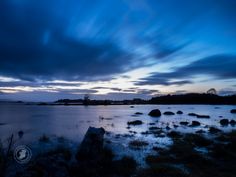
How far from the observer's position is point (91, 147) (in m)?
16.7

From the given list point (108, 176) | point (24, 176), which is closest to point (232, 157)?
point (108, 176)

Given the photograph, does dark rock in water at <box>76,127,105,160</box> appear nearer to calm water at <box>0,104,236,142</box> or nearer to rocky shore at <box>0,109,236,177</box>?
rocky shore at <box>0,109,236,177</box>

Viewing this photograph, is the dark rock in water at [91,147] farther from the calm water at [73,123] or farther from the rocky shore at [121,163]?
the calm water at [73,123]

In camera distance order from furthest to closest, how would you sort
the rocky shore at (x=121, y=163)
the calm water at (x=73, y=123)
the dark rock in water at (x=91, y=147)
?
the calm water at (x=73, y=123)
the dark rock in water at (x=91, y=147)
the rocky shore at (x=121, y=163)

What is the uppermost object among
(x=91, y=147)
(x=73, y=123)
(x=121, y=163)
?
(x=91, y=147)

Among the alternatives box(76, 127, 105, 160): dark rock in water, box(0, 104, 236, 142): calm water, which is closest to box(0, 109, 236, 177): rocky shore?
box(76, 127, 105, 160): dark rock in water

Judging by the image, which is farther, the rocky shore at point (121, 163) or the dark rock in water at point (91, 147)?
the dark rock in water at point (91, 147)

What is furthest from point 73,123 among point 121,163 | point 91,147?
point 121,163

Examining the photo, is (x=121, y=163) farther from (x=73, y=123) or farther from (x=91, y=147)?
(x=73, y=123)

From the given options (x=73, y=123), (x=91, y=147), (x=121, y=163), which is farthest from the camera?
(x=73, y=123)

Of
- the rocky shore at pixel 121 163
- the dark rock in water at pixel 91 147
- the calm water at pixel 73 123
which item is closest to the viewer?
the rocky shore at pixel 121 163

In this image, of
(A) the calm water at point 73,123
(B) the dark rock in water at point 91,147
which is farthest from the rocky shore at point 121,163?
(A) the calm water at point 73,123

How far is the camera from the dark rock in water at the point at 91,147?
1636 cm

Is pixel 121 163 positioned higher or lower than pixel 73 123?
higher
